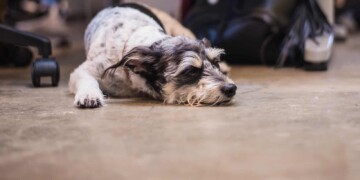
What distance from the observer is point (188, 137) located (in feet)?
5.48

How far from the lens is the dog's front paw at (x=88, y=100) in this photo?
85.0 inches

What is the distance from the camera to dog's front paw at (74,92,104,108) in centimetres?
216

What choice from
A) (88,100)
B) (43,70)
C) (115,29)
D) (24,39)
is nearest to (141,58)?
(88,100)

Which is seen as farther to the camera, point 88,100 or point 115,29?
point 115,29

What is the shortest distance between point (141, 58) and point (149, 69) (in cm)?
6

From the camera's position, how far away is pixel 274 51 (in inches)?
129

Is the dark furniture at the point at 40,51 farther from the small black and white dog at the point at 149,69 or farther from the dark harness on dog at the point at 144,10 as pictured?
the dark harness on dog at the point at 144,10

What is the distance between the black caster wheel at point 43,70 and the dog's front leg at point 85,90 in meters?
0.20

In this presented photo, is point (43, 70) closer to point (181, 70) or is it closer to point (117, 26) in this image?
point (117, 26)

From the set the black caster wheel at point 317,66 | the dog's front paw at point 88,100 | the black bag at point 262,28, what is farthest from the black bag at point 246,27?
the dog's front paw at point 88,100

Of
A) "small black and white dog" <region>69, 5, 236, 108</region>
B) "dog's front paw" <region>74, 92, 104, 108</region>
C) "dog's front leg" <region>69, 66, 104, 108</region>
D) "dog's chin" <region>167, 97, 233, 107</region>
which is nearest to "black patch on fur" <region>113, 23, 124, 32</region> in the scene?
"small black and white dog" <region>69, 5, 236, 108</region>

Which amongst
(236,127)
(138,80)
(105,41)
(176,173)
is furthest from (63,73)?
(176,173)

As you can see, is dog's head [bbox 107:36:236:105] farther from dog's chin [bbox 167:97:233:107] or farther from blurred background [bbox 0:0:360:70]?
blurred background [bbox 0:0:360:70]

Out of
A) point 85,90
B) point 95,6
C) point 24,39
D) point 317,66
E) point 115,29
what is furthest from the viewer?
point 95,6
